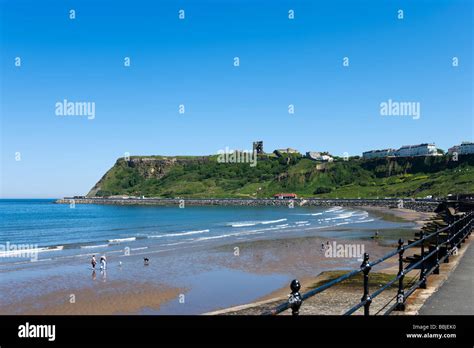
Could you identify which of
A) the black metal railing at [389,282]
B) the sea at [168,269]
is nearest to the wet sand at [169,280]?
the sea at [168,269]

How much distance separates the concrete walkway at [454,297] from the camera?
28.4 feet

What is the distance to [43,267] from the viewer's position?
1323 inches

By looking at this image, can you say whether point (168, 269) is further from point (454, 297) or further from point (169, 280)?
point (454, 297)

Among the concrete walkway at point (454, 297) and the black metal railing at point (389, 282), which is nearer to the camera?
the black metal railing at point (389, 282)

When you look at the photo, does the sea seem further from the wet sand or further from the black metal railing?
the black metal railing

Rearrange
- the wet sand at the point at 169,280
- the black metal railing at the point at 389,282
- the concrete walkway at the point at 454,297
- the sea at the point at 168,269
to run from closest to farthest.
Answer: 1. the black metal railing at the point at 389,282
2. the concrete walkway at the point at 454,297
3. the wet sand at the point at 169,280
4. the sea at the point at 168,269

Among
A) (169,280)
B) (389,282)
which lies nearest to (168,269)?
(169,280)

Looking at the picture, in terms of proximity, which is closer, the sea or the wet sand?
the wet sand

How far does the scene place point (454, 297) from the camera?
9.73 meters

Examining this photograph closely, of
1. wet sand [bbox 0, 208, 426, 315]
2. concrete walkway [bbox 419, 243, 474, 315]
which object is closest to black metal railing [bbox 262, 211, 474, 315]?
concrete walkway [bbox 419, 243, 474, 315]

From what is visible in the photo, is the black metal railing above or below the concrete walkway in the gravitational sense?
above

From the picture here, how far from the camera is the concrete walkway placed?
8648 millimetres

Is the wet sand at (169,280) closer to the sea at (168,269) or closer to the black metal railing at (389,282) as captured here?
the sea at (168,269)
